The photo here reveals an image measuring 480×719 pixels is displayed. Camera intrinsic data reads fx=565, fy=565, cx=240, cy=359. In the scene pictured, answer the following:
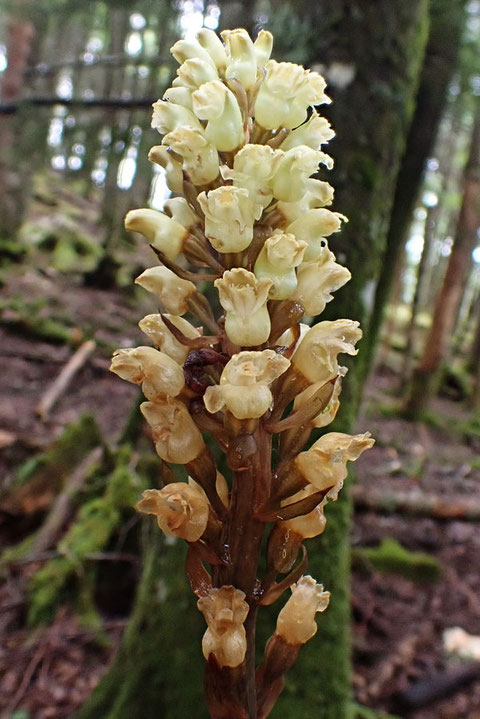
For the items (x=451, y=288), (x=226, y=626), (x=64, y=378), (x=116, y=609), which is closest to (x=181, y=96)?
(x=226, y=626)

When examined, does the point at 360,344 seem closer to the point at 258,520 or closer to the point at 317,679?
the point at 317,679

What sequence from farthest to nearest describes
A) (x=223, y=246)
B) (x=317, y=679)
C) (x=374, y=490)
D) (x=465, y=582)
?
(x=374, y=490), (x=465, y=582), (x=317, y=679), (x=223, y=246)

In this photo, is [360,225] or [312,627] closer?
[312,627]

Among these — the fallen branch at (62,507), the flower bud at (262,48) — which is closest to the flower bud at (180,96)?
A: the flower bud at (262,48)

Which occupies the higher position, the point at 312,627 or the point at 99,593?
the point at 312,627

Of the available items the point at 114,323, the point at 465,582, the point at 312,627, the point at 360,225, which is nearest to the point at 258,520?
the point at 312,627

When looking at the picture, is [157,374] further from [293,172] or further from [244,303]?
[293,172]

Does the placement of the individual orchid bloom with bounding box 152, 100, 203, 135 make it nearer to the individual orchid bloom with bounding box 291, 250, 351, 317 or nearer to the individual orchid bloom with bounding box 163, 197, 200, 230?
the individual orchid bloom with bounding box 163, 197, 200, 230
